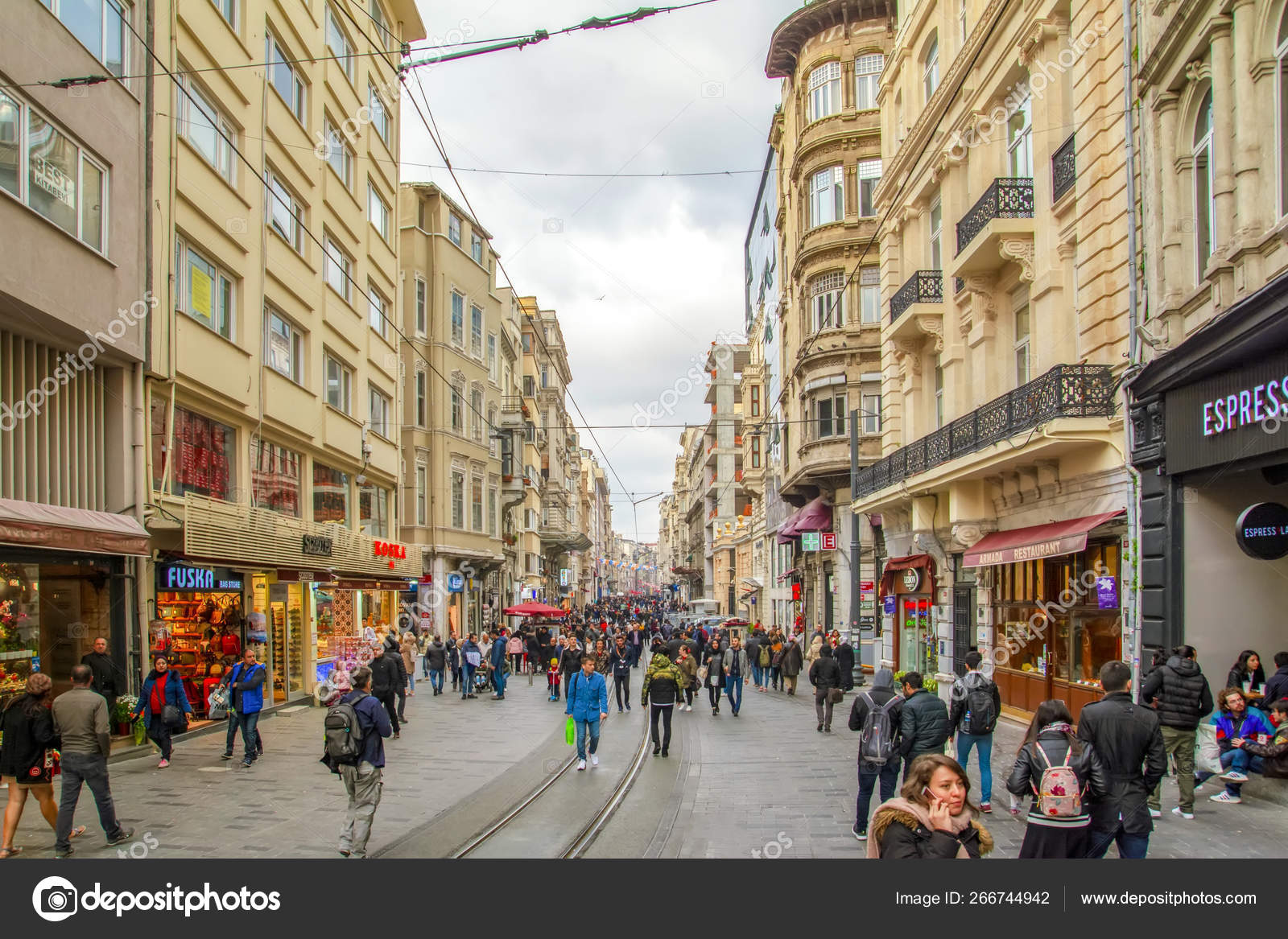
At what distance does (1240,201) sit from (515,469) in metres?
36.9

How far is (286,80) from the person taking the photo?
835 inches

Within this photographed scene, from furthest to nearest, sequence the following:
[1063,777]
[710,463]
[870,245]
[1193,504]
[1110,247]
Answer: [710,463] < [870,245] < [1110,247] < [1193,504] < [1063,777]

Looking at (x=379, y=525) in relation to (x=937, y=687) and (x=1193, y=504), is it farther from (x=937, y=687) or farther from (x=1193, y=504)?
(x=1193, y=504)

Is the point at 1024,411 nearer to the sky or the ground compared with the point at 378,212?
nearer to the ground

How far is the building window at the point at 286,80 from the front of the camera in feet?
66.5

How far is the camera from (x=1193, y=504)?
484 inches

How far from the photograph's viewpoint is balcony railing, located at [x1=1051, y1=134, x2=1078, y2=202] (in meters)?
15.6

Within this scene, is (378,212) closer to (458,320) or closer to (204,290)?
(458,320)

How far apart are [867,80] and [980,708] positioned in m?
24.9

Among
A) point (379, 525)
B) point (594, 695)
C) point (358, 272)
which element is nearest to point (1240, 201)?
point (594, 695)

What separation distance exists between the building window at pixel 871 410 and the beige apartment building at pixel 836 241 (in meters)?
0.03

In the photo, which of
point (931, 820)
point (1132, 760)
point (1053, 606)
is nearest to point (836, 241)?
point (1053, 606)

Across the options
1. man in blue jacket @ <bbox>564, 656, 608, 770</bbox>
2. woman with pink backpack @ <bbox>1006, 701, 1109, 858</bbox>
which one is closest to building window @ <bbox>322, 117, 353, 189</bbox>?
man in blue jacket @ <bbox>564, 656, 608, 770</bbox>
